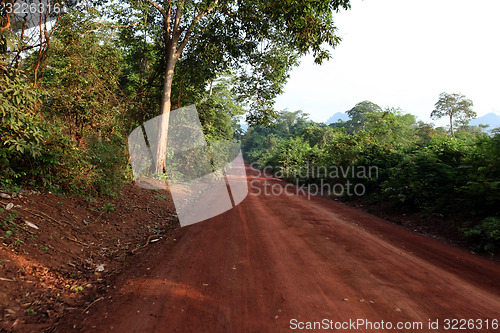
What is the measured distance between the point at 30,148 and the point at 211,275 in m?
3.68

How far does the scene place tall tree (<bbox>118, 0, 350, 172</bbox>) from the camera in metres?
9.07

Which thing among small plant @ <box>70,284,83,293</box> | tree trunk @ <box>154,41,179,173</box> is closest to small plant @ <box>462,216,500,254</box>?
small plant @ <box>70,284,83,293</box>

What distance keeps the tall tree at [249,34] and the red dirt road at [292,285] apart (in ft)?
24.7

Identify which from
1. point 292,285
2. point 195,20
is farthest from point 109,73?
point 292,285

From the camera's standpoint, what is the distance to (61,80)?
267 inches

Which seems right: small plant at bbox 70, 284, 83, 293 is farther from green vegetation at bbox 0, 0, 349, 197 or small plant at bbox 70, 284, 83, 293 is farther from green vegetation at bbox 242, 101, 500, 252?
green vegetation at bbox 242, 101, 500, 252

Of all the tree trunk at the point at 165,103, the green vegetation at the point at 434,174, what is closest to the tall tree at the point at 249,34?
the tree trunk at the point at 165,103

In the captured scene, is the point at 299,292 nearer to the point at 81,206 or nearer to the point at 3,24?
the point at 81,206

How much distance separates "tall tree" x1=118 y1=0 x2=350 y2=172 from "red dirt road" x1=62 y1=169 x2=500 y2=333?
7.52 metres

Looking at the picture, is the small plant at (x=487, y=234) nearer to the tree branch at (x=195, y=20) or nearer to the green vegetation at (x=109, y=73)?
the green vegetation at (x=109, y=73)

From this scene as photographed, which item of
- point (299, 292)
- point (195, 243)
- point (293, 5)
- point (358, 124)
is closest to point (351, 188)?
point (293, 5)

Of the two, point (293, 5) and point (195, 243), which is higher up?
point (293, 5)

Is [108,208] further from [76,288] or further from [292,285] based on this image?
[292,285]

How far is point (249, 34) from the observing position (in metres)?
10.7
